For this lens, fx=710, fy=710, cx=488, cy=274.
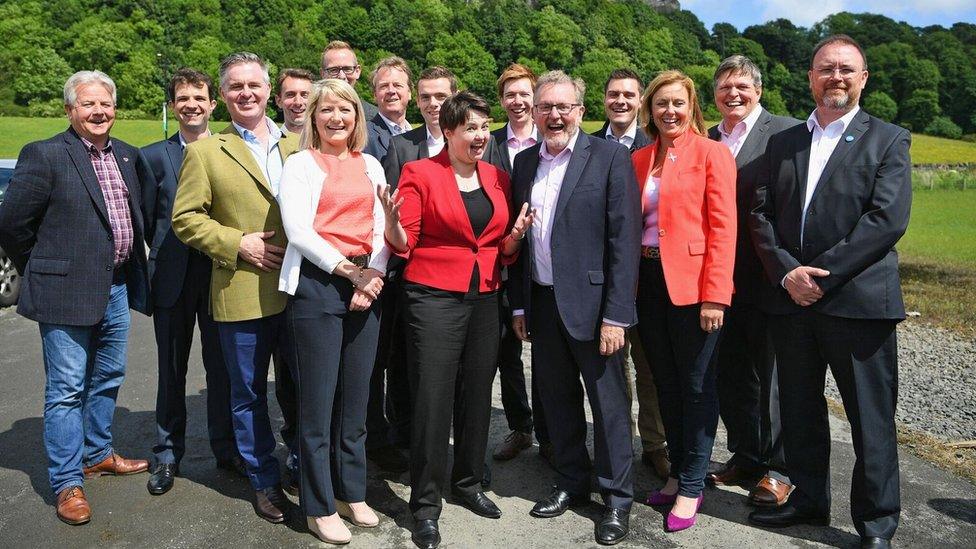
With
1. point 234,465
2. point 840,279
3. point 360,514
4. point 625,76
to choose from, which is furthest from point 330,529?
point 625,76

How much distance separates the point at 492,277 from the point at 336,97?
1.23 metres

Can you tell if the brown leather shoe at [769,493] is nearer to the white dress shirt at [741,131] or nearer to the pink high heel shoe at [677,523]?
the pink high heel shoe at [677,523]

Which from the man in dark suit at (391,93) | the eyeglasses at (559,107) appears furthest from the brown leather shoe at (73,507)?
the eyeglasses at (559,107)

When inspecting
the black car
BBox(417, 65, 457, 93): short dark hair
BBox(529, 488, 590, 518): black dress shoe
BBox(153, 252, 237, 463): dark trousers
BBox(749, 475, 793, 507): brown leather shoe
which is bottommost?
the black car

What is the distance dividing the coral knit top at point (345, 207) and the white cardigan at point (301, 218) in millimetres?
35

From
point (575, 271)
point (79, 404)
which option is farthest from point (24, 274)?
point (575, 271)

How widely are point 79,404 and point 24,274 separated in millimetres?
809

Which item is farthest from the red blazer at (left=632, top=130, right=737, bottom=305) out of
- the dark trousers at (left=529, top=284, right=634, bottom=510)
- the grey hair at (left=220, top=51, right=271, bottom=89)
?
the grey hair at (left=220, top=51, right=271, bottom=89)

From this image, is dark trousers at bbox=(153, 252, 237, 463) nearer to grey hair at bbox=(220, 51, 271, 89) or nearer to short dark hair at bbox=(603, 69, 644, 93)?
grey hair at bbox=(220, 51, 271, 89)

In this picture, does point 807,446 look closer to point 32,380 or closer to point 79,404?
point 79,404

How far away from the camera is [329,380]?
12.0 feet

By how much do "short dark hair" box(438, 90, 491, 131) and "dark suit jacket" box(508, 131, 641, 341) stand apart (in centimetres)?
55

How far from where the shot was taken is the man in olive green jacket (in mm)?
3775

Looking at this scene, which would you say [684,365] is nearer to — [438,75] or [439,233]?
[439,233]
